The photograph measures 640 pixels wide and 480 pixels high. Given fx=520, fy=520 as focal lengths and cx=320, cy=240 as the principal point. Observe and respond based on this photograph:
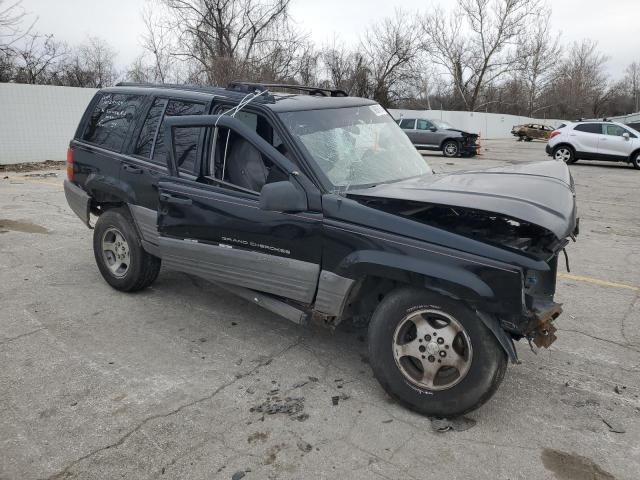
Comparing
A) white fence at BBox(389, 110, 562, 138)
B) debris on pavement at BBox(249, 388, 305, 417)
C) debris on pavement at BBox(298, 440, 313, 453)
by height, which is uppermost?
white fence at BBox(389, 110, 562, 138)

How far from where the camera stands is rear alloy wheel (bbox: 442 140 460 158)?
74.6ft

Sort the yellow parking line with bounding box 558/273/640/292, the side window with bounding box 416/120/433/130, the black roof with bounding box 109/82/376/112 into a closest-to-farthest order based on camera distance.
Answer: the black roof with bounding box 109/82/376/112 → the yellow parking line with bounding box 558/273/640/292 → the side window with bounding box 416/120/433/130

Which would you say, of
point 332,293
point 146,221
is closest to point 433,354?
point 332,293

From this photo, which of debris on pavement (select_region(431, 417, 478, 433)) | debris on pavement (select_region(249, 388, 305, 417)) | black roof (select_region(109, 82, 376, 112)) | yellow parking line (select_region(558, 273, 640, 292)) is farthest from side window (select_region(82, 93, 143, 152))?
yellow parking line (select_region(558, 273, 640, 292))

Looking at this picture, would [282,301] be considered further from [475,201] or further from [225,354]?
[475,201]

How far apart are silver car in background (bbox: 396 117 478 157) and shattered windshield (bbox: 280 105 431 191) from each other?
60.0 feet

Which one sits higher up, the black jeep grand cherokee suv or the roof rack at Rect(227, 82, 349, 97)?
the roof rack at Rect(227, 82, 349, 97)

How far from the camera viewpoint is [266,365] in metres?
3.78

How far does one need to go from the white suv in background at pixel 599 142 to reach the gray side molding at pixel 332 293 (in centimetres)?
1874

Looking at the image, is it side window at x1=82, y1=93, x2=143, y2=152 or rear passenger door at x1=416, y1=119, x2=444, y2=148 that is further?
rear passenger door at x1=416, y1=119, x2=444, y2=148

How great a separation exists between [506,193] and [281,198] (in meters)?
1.37

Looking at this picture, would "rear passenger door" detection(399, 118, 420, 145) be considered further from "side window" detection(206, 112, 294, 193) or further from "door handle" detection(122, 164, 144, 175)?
"side window" detection(206, 112, 294, 193)

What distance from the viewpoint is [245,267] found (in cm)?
385

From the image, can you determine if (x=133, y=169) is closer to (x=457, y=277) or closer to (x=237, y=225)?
(x=237, y=225)
